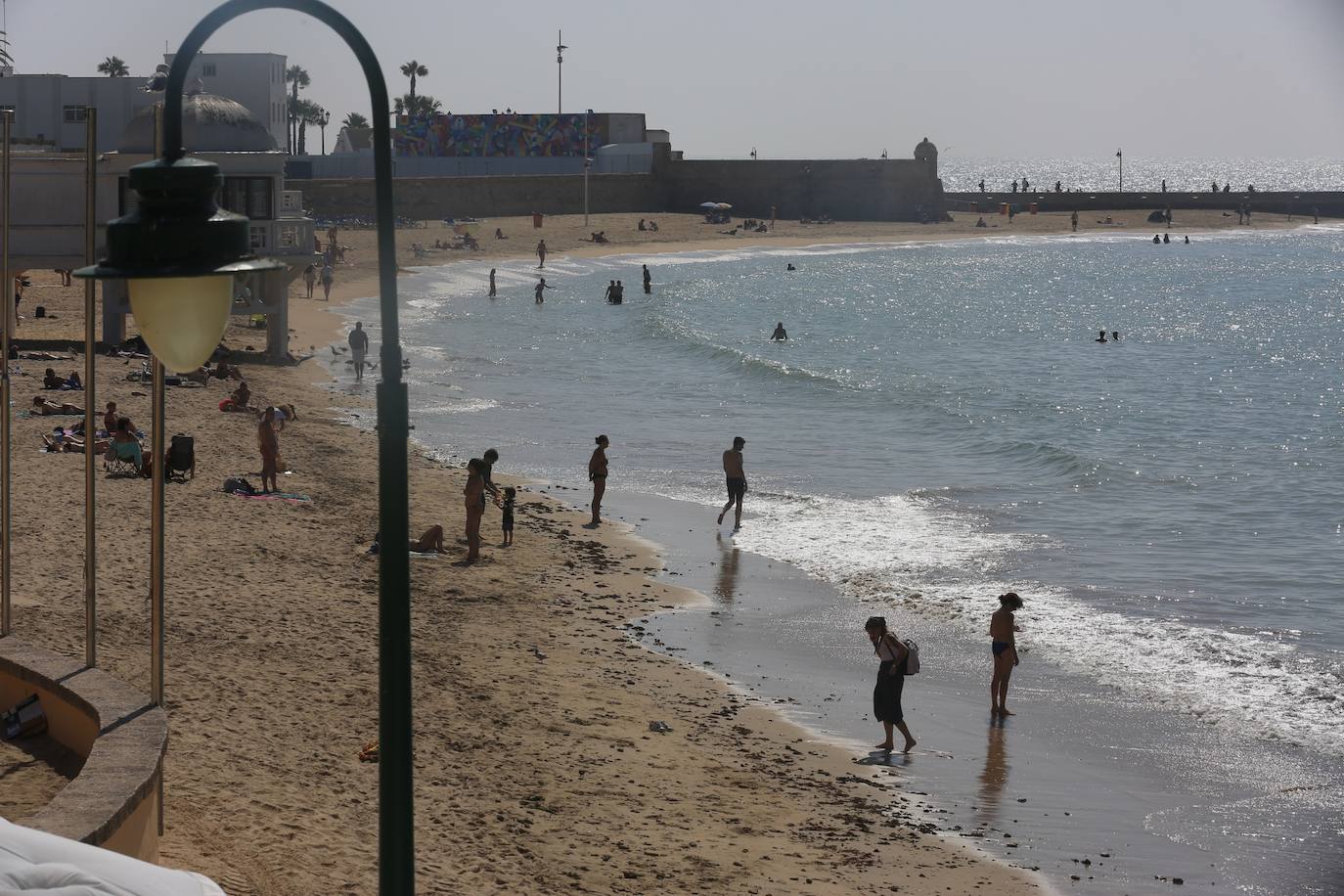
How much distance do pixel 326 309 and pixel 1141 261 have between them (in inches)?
2296

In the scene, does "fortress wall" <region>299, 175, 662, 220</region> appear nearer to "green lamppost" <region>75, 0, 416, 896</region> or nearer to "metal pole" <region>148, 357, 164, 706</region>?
"metal pole" <region>148, 357, 164, 706</region>

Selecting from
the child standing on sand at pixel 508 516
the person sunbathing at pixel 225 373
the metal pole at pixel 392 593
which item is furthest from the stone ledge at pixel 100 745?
the person sunbathing at pixel 225 373

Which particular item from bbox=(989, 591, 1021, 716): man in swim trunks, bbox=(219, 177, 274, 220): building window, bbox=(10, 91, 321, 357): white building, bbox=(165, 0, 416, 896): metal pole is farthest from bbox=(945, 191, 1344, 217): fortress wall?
bbox=(165, 0, 416, 896): metal pole

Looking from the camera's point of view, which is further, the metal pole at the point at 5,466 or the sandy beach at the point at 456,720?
the metal pole at the point at 5,466

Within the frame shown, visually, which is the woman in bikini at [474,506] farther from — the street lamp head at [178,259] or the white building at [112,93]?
the white building at [112,93]

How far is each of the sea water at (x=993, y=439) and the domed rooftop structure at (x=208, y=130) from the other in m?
6.20

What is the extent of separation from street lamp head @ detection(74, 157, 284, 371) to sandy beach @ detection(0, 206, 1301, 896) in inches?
189

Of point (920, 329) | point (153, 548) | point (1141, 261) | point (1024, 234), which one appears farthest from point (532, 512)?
point (1024, 234)

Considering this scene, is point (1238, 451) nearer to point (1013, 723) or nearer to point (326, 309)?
point (1013, 723)

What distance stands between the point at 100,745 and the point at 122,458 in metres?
Result: 12.4

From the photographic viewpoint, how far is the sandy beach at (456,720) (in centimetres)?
945

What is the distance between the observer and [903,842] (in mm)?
10836

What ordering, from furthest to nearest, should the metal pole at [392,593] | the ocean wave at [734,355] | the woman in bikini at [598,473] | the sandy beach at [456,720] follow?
the ocean wave at [734,355] < the woman in bikini at [598,473] < the sandy beach at [456,720] < the metal pole at [392,593]

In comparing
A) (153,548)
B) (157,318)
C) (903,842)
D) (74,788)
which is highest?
(157,318)
